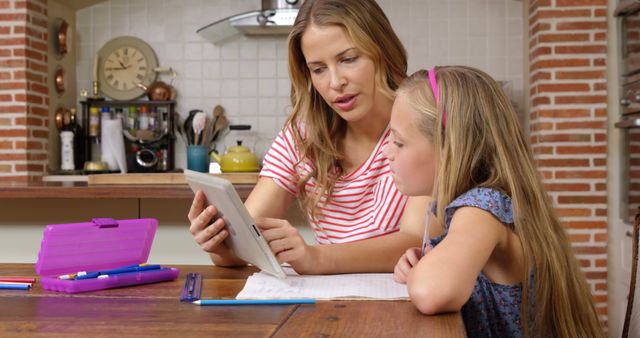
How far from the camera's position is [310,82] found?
2.02 m

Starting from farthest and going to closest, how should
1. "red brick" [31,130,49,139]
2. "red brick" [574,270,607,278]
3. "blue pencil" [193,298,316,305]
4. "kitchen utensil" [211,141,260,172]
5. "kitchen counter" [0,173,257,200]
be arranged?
1. "red brick" [31,130,49,139]
2. "kitchen utensil" [211,141,260,172]
3. "red brick" [574,270,607,278]
4. "kitchen counter" [0,173,257,200]
5. "blue pencil" [193,298,316,305]

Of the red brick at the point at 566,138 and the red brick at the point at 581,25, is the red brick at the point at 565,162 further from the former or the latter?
the red brick at the point at 581,25

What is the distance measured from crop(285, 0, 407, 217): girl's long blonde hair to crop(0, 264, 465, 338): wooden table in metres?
0.59

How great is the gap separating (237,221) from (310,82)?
62 cm

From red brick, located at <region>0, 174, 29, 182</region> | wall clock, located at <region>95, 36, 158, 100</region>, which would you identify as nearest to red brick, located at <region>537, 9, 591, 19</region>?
wall clock, located at <region>95, 36, 158, 100</region>

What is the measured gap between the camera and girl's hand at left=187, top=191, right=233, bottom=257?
5.18 feet

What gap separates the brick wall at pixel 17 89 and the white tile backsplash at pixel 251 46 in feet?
2.13

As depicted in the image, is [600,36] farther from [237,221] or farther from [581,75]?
[237,221]

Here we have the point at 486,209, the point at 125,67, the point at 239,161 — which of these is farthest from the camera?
the point at 125,67

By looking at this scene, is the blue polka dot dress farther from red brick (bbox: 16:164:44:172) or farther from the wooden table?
red brick (bbox: 16:164:44:172)

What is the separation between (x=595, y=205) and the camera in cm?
426

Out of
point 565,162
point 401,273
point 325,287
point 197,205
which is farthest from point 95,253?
point 565,162

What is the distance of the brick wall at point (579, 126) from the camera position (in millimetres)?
4250

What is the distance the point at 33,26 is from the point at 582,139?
3186mm
